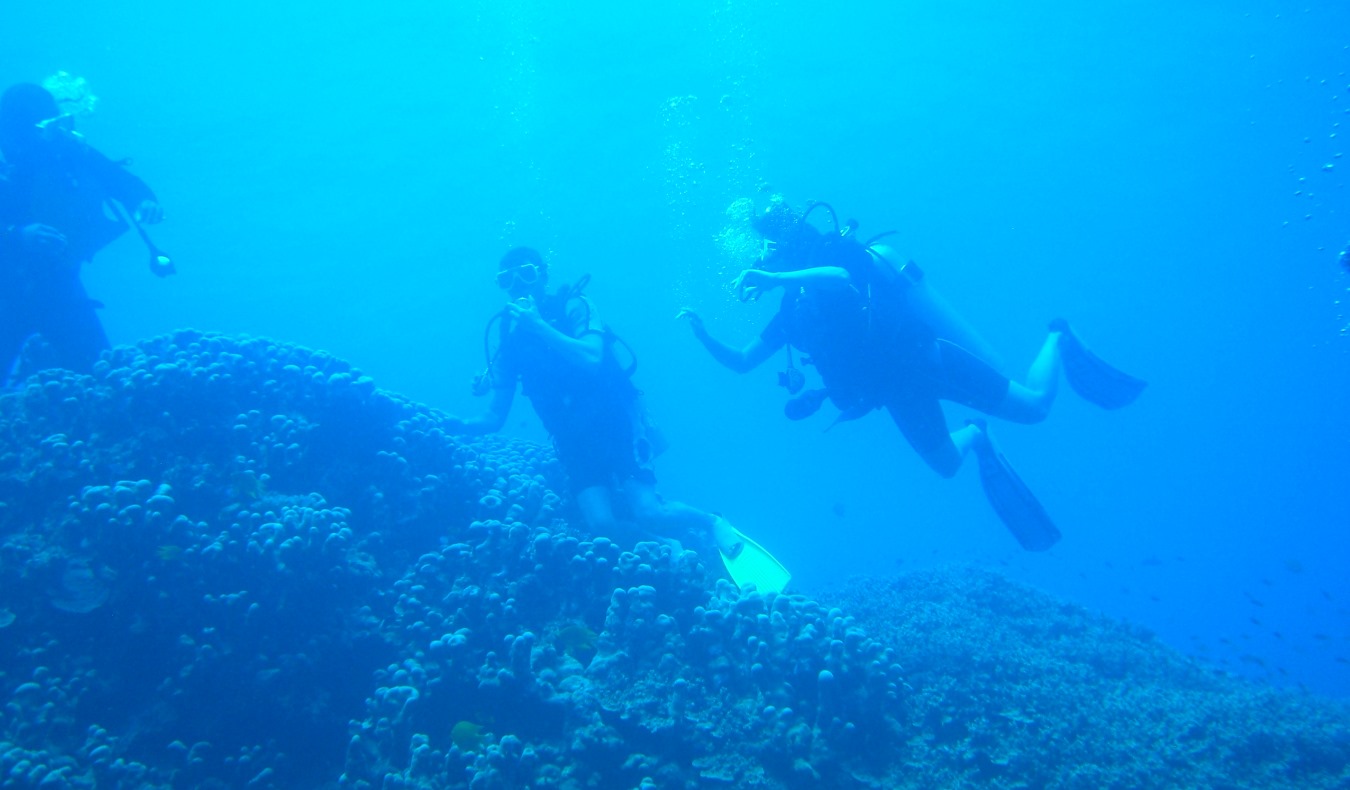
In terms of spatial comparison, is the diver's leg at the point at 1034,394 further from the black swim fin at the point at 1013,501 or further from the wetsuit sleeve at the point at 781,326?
the wetsuit sleeve at the point at 781,326

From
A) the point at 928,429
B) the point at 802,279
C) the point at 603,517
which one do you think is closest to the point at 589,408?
the point at 603,517

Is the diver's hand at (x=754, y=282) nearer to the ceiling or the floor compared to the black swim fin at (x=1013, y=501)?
nearer to the ceiling

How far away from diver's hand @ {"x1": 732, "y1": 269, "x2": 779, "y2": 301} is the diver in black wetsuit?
6.00 ft

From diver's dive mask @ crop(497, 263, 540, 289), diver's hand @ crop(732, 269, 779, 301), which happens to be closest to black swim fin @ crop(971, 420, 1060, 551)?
diver's hand @ crop(732, 269, 779, 301)

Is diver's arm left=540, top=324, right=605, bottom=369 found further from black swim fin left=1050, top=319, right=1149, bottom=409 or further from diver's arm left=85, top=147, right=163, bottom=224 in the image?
black swim fin left=1050, top=319, right=1149, bottom=409

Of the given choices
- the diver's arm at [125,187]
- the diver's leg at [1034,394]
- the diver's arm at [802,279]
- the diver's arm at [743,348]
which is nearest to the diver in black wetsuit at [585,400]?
the diver's arm at [743,348]

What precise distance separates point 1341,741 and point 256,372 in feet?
36.3

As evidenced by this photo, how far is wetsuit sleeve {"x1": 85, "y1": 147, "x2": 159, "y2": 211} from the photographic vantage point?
804 centimetres

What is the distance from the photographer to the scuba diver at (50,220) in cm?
765

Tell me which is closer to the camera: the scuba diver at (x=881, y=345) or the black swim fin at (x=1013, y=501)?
the scuba diver at (x=881, y=345)

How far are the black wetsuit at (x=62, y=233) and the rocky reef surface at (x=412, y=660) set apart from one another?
1.62 m

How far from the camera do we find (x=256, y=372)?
7.30 metres

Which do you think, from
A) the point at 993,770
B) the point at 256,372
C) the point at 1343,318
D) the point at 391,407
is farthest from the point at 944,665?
the point at 1343,318

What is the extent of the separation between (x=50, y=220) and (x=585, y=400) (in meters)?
6.83
